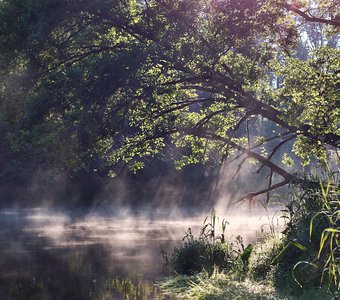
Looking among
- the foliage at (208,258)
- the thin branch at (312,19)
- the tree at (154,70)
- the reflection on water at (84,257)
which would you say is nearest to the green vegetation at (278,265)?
the foliage at (208,258)

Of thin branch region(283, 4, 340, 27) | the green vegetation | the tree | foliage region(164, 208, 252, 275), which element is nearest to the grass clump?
the green vegetation

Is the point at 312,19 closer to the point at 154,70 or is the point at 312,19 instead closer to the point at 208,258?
the point at 154,70

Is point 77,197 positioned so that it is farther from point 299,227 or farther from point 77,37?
point 299,227

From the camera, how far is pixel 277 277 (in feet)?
43.1

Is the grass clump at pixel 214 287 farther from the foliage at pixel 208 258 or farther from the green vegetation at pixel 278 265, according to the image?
the foliage at pixel 208 258

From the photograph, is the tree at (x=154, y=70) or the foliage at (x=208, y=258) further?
the tree at (x=154, y=70)

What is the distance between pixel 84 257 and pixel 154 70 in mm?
6959

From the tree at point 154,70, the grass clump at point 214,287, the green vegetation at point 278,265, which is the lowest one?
the grass clump at point 214,287

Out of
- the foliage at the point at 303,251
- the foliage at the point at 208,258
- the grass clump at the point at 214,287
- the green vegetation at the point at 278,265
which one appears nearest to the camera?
the green vegetation at the point at 278,265

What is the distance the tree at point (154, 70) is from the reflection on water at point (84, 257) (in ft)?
11.4

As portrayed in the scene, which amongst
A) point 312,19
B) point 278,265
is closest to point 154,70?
point 312,19

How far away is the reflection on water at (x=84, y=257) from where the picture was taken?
14789mm

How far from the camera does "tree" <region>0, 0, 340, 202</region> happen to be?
18016 millimetres

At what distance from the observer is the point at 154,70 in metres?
19.4
